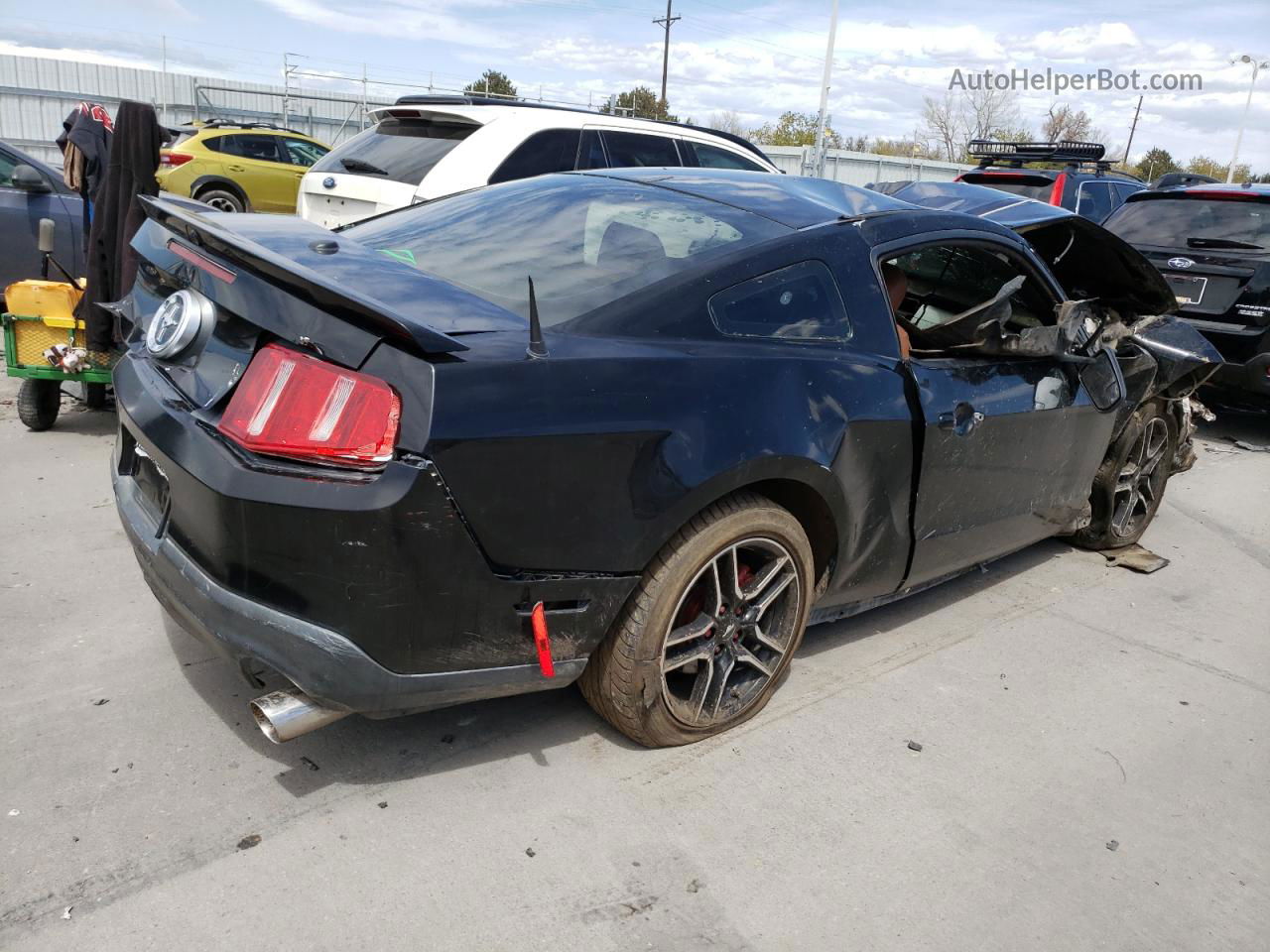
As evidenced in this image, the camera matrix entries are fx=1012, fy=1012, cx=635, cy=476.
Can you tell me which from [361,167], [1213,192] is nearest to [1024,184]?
[1213,192]

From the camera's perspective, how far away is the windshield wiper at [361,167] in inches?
265

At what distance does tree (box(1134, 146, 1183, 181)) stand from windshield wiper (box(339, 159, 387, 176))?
178 ft

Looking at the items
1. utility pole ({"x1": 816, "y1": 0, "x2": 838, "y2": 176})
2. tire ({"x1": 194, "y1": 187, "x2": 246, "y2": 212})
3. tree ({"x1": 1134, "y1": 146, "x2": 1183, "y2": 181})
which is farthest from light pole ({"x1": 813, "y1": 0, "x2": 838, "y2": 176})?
tree ({"x1": 1134, "y1": 146, "x2": 1183, "y2": 181})

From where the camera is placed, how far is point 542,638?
2.53 metres

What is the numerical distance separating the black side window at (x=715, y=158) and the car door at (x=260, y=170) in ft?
31.2

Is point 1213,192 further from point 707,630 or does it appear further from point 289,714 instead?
point 289,714

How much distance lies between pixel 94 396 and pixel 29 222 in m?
2.93

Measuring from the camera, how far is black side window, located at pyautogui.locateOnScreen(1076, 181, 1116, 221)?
12.4 meters

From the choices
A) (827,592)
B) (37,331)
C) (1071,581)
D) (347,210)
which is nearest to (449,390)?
(827,592)

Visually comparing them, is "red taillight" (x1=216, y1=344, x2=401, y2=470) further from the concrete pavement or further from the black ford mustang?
the concrete pavement

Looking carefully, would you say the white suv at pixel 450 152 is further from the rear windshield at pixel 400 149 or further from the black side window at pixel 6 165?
the black side window at pixel 6 165

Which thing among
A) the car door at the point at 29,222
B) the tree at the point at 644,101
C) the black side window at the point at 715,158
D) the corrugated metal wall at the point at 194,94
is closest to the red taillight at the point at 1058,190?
the black side window at the point at 715,158

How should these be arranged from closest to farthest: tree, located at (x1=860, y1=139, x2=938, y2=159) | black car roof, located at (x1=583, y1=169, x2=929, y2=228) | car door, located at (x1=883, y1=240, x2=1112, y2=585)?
black car roof, located at (x1=583, y1=169, x2=929, y2=228) → car door, located at (x1=883, y1=240, x2=1112, y2=585) → tree, located at (x1=860, y1=139, x2=938, y2=159)

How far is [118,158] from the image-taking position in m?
5.69
